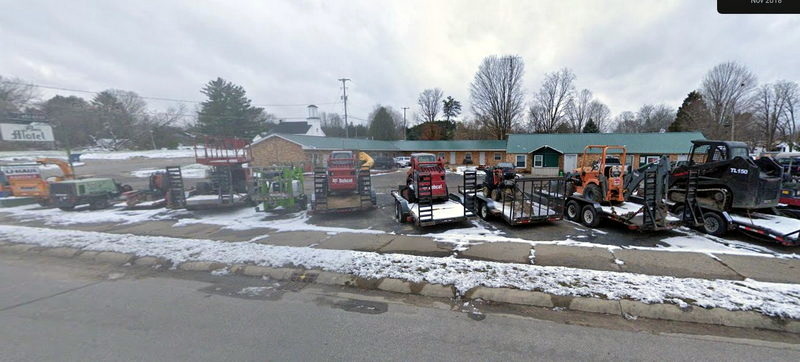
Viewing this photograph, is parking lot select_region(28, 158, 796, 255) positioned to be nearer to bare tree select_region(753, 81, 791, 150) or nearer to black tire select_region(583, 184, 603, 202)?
black tire select_region(583, 184, 603, 202)

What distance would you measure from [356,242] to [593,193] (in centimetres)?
816

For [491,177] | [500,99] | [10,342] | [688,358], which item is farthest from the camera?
[500,99]

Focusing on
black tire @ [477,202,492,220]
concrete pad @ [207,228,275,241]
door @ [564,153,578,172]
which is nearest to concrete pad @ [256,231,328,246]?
concrete pad @ [207,228,275,241]

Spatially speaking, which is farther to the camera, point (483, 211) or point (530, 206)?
point (483, 211)

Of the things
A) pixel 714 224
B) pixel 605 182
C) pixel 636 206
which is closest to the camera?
pixel 714 224

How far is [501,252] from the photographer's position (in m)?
6.07

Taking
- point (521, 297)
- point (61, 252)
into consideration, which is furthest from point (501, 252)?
point (61, 252)

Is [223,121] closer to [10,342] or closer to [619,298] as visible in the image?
[10,342]

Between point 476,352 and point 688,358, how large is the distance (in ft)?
6.98

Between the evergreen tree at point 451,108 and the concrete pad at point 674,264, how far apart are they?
57.5 metres

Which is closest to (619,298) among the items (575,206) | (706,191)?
(575,206)

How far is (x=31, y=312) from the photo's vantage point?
384cm

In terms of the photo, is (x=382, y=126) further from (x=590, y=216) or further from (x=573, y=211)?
(x=590, y=216)

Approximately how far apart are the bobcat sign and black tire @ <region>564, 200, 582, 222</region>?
2241cm
